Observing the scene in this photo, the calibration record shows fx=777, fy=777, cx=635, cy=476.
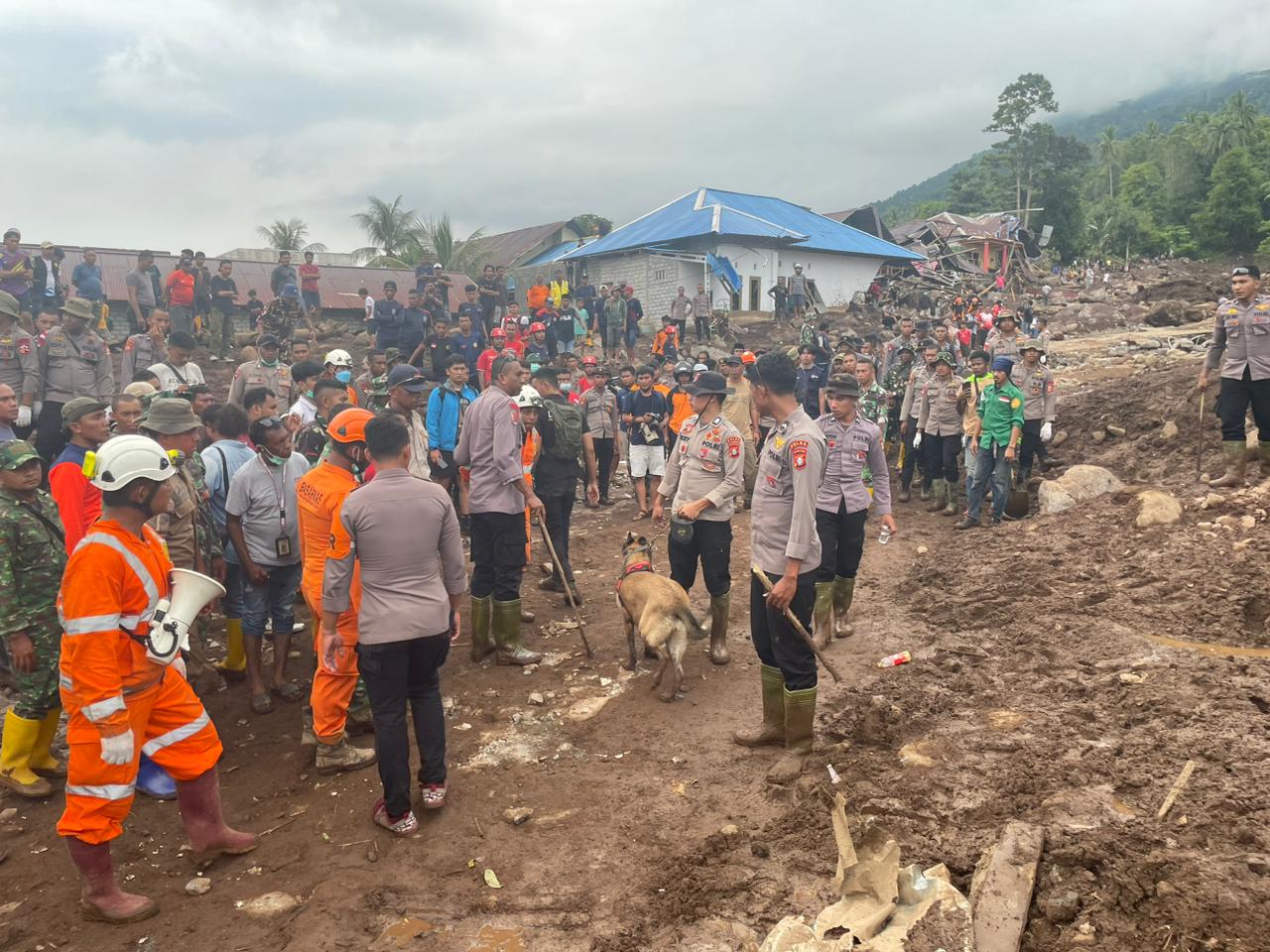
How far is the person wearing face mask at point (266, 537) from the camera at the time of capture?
16.7ft

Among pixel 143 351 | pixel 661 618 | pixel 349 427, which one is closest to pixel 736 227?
pixel 143 351

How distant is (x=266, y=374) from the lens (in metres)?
7.96

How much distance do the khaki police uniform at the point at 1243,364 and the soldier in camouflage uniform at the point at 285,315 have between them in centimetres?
1431

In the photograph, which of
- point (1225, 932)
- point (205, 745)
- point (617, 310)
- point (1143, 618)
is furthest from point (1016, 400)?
point (617, 310)

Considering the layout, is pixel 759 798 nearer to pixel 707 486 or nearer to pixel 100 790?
pixel 707 486

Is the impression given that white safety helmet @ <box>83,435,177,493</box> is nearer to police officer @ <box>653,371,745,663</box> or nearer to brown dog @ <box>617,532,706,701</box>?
brown dog @ <box>617,532,706,701</box>

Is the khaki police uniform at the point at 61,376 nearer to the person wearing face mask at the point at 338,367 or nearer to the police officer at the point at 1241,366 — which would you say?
the person wearing face mask at the point at 338,367

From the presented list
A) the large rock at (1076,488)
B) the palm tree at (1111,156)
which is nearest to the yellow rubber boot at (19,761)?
the large rock at (1076,488)

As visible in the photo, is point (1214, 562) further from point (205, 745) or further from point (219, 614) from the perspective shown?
point (219, 614)

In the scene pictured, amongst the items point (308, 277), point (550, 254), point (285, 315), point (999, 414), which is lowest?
point (999, 414)

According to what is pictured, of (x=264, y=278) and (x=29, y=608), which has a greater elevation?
(x=264, y=278)

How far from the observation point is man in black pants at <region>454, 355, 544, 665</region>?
5.72 m

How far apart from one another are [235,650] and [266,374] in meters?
3.38

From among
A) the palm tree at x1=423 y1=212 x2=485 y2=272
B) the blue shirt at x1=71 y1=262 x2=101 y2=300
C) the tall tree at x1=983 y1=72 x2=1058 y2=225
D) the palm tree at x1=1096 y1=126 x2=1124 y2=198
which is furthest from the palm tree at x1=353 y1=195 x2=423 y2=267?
the palm tree at x1=1096 y1=126 x2=1124 y2=198
